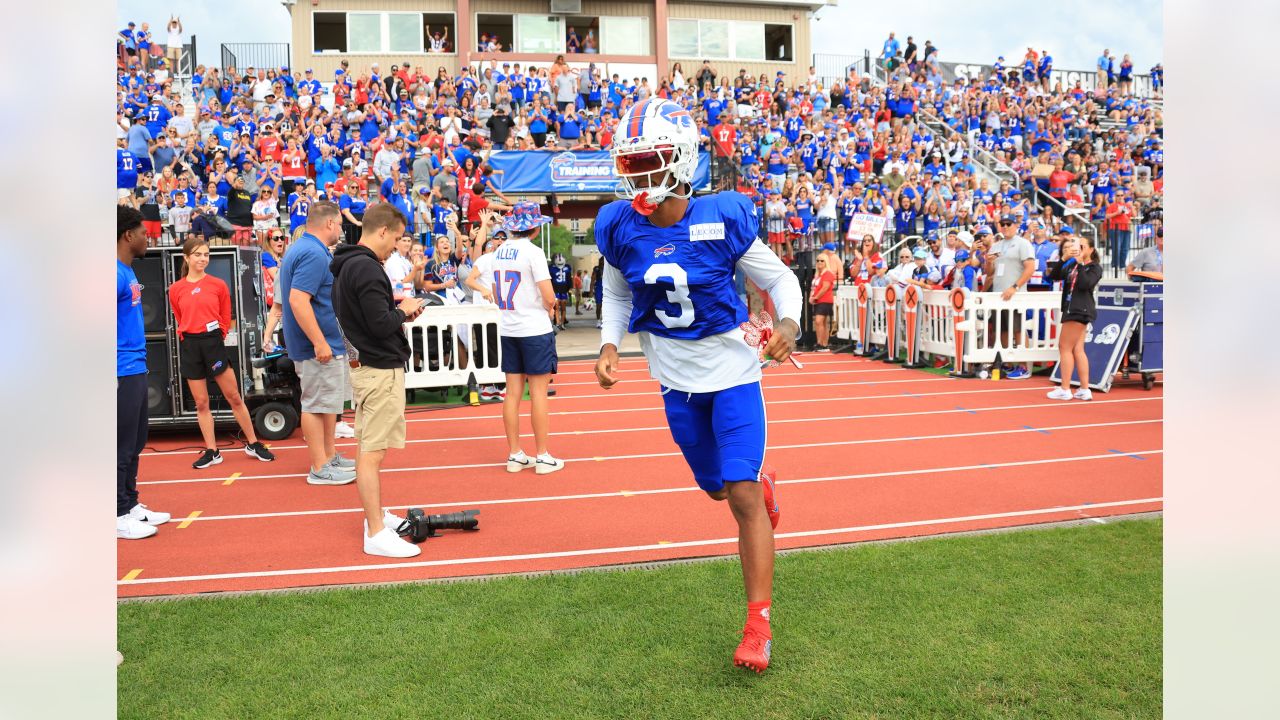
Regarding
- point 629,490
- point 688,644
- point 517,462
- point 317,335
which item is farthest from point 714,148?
point 688,644

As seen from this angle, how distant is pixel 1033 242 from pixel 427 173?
1128 cm

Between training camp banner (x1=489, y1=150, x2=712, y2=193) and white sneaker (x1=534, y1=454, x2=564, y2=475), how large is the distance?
11382 mm

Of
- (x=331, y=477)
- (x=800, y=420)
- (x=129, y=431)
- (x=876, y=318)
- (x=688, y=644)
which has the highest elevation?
(x=876, y=318)

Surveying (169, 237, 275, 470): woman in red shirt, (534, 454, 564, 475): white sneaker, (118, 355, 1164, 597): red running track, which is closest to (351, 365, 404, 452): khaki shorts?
(118, 355, 1164, 597): red running track

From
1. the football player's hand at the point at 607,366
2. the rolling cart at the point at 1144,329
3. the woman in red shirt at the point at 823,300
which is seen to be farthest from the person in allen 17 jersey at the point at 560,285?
the football player's hand at the point at 607,366

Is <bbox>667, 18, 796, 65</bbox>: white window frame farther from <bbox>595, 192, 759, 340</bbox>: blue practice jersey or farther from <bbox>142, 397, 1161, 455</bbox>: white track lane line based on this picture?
<bbox>595, 192, 759, 340</bbox>: blue practice jersey

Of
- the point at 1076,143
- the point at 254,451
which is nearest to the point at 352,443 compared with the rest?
the point at 254,451

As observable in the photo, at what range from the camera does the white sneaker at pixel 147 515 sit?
6.35m

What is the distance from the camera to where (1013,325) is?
13125 mm

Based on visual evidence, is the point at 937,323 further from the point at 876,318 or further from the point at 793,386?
the point at 793,386

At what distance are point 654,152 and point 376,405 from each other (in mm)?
2660

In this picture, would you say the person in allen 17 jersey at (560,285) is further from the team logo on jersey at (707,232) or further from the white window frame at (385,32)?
the team logo on jersey at (707,232)

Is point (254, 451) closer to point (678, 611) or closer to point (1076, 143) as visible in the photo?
point (678, 611)

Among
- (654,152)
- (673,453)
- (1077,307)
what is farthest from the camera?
(1077,307)
